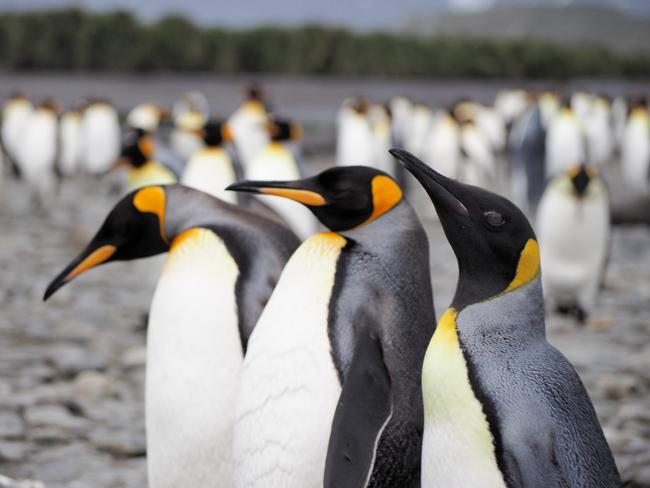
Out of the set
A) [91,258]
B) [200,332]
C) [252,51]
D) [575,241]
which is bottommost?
[252,51]

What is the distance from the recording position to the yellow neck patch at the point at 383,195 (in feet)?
7.02

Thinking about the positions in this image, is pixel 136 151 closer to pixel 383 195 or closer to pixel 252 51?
pixel 383 195

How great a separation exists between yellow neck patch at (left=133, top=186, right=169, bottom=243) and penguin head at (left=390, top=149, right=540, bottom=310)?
3.16 feet

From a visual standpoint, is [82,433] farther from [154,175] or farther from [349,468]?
[154,175]

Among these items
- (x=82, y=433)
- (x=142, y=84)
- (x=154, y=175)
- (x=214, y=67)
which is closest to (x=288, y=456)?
(x=82, y=433)

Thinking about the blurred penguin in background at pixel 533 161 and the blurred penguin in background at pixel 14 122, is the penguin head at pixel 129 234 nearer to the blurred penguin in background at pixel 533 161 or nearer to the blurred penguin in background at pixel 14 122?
the blurred penguin in background at pixel 533 161

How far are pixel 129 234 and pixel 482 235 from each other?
1.18 metres

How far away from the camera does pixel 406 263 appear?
214cm

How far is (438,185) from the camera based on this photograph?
1.80 m

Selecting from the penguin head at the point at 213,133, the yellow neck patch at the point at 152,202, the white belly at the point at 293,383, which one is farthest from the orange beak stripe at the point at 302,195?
the penguin head at the point at 213,133

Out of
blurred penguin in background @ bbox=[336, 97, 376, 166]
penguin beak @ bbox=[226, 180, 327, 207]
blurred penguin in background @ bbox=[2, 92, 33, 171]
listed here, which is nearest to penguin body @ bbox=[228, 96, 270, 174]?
blurred penguin in background @ bbox=[336, 97, 376, 166]

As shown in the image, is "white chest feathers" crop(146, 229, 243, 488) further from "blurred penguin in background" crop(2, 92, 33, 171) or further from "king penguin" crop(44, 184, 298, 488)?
"blurred penguin in background" crop(2, 92, 33, 171)

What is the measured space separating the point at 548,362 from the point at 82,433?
2321 millimetres

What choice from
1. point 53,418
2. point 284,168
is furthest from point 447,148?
point 53,418
